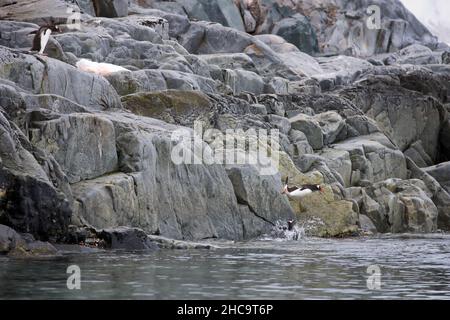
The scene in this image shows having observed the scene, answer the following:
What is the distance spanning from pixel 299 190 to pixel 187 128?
14.8 ft

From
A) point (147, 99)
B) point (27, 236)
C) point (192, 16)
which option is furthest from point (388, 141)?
point (192, 16)

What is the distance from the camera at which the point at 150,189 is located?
81.0 feet

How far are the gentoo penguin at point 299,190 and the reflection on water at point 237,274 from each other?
642 cm

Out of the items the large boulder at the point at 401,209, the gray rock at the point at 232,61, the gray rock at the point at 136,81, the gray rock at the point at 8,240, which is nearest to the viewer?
the gray rock at the point at 8,240

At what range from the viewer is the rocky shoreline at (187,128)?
22266mm

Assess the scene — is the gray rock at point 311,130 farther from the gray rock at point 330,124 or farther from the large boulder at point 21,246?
the large boulder at point 21,246

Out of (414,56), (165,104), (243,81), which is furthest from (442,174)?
(414,56)

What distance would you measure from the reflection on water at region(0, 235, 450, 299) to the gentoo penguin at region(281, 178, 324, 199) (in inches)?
253

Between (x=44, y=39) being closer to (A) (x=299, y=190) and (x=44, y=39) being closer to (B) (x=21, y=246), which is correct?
(A) (x=299, y=190)

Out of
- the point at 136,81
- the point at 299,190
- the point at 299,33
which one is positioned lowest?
the point at 299,190

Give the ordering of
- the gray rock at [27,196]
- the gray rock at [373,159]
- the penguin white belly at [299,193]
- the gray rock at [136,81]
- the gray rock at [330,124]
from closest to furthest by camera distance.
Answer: the gray rock at [27,196] → the penguin white belly at [299,193] → the gray rock at [136,81] → the gray rock at [373,159] → the gray rock at [330,124]

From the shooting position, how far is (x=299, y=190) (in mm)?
29875

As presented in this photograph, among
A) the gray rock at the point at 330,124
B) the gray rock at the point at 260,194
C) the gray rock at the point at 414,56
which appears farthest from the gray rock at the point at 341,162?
the gray rock at the point at 414,56

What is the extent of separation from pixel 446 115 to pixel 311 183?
68.9ft
